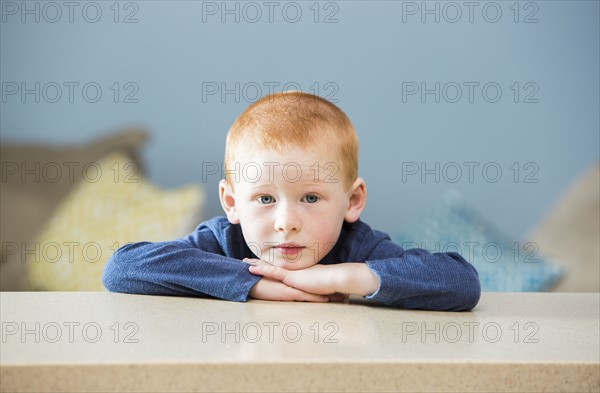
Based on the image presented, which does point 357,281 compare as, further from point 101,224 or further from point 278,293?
point 101,224

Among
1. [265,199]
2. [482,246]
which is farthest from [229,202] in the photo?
[482,246]

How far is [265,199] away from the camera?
1.19 meters

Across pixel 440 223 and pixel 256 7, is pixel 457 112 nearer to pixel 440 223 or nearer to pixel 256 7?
pixel 440 223

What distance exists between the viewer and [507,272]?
230 centimetres

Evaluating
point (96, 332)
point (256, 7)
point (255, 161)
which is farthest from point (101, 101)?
point (96, 332)

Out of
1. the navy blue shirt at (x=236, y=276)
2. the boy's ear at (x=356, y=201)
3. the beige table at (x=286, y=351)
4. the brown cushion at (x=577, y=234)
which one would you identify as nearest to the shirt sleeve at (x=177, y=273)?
the navy blue shirt at (x=236, y=276)

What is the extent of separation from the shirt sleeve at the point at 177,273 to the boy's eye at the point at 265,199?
10cm

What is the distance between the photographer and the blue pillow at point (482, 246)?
2.28 metres

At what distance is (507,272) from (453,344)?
1574 millimetres

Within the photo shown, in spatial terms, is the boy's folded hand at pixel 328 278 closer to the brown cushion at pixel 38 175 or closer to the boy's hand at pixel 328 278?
the boy's hand at pixel 328 278

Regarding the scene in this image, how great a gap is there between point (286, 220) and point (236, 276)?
12 cm

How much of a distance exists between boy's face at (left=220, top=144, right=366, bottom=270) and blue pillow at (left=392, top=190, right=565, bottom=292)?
122 centimetres

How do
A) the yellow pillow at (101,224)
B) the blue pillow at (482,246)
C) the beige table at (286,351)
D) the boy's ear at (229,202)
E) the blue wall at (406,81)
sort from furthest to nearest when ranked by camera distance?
the blue wall at (406,81), the yellow pillow at (101,224), the blue pillow at (482,246), the boy's ear at (229,202), the beige table at (286,351)

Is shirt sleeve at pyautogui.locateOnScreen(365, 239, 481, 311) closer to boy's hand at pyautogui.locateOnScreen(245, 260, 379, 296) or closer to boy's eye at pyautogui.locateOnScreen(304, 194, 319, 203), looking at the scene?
boy's hand at pyautogui.locateOnScreen(245, 260, 379, 296)
